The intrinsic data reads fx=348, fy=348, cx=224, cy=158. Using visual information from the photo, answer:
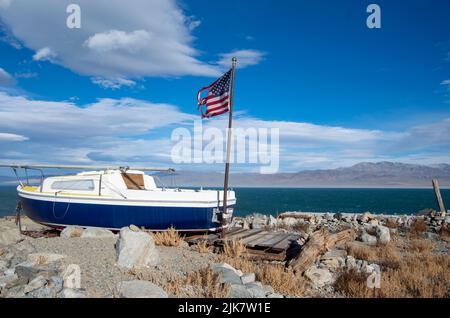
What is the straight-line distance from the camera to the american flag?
1158cm

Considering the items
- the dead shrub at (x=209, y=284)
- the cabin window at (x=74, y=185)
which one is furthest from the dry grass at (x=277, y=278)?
the cabin window at (x=74, y=185)

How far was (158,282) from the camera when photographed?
671cm

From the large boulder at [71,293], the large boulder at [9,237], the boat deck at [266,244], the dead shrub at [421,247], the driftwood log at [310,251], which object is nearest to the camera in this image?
the large boulder at [71,293]

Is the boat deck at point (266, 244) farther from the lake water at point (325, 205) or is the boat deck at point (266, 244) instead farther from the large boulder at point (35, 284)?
the lake water at point (325, 205)

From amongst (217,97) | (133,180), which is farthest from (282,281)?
(133,180)

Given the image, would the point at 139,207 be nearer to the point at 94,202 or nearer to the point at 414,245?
the point at 94,202

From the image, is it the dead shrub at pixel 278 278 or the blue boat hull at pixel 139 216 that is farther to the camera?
the blue boat hull at pixel 139 216

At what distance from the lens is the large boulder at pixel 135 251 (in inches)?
303

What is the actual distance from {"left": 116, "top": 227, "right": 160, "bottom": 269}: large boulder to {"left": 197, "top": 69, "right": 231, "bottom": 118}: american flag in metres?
5.25

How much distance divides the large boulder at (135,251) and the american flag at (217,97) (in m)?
5.25

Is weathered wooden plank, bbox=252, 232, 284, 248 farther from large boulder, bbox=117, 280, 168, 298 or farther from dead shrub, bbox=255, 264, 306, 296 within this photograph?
large boulder, bbox=117, 280, 168, 298

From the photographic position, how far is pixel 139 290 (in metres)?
5.81

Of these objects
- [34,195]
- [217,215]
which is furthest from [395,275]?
[34,195]
